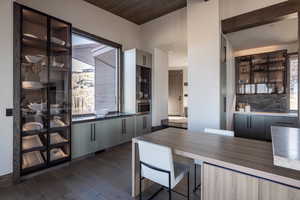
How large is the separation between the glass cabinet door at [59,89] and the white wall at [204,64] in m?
2.41

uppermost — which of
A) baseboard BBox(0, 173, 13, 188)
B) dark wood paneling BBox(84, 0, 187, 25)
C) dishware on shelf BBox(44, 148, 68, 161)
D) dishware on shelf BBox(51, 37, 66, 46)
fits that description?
dark wood paneling BBox(84, 0, 187, 25)

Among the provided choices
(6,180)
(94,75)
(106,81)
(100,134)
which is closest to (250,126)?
(100,134)

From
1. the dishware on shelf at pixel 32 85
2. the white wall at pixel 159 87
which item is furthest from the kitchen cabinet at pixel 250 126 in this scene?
the dishware on shelf at pixel 32 85

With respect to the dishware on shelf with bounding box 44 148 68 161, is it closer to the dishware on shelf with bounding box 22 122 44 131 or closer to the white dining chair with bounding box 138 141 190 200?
the dishware on shelf with bounding box 22 122 44 131

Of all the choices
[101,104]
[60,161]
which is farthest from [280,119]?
[60,161]

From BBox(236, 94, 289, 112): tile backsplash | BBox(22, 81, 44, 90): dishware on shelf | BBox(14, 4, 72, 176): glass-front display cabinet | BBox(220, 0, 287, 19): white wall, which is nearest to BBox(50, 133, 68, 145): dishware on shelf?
BBox(14, 4, 72, 176): glass-front display cabinet

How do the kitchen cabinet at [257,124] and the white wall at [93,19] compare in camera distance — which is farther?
the kitchen cabinet at [257,124]

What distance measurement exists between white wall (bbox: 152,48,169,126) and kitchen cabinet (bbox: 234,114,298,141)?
2131 millimetres

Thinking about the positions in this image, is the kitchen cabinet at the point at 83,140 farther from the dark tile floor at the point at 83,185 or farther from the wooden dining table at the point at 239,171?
the wooden dining table at the point at 239,171

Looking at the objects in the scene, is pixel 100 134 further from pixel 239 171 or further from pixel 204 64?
pixel 239 171

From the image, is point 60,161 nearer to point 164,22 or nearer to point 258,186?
point 258,186

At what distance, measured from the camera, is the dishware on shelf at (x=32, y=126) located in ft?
8.17

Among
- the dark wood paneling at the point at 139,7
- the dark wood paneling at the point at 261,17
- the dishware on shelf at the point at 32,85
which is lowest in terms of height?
Answer: the dishware on shelf at the point at 32,85

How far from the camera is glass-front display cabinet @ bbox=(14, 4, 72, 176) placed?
237cm
